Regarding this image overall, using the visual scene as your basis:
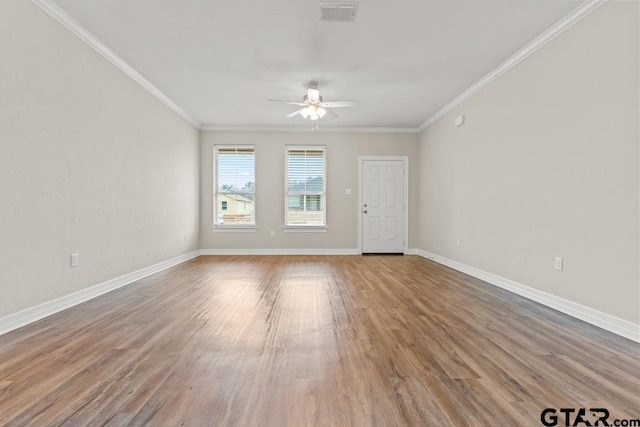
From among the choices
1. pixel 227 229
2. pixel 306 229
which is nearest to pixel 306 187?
pixel 306 229

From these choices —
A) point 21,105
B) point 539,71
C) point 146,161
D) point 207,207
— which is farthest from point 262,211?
point 539,71

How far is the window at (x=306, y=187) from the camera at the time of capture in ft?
23.9

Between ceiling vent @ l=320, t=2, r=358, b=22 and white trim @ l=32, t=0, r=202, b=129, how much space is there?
7.75ft

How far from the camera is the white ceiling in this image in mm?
2992

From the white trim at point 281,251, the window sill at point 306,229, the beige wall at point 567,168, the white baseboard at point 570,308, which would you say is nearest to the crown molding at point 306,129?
the window sill at point 306,229

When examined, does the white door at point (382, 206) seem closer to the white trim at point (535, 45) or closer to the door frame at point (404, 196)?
the door frame at point (404, 196)

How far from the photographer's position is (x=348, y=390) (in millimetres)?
1674

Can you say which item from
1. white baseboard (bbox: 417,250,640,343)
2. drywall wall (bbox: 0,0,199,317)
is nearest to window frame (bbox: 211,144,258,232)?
drywall wall (bbox: 0,0,199,317)

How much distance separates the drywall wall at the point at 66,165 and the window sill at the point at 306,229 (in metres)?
2.79

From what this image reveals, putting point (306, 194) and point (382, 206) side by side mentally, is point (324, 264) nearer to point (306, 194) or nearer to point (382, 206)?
point (306, 194)

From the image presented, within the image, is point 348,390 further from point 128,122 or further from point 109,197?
point 128,122

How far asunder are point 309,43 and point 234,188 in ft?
14.0

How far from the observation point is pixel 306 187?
24.0 ft

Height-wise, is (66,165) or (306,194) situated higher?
(66,165)
